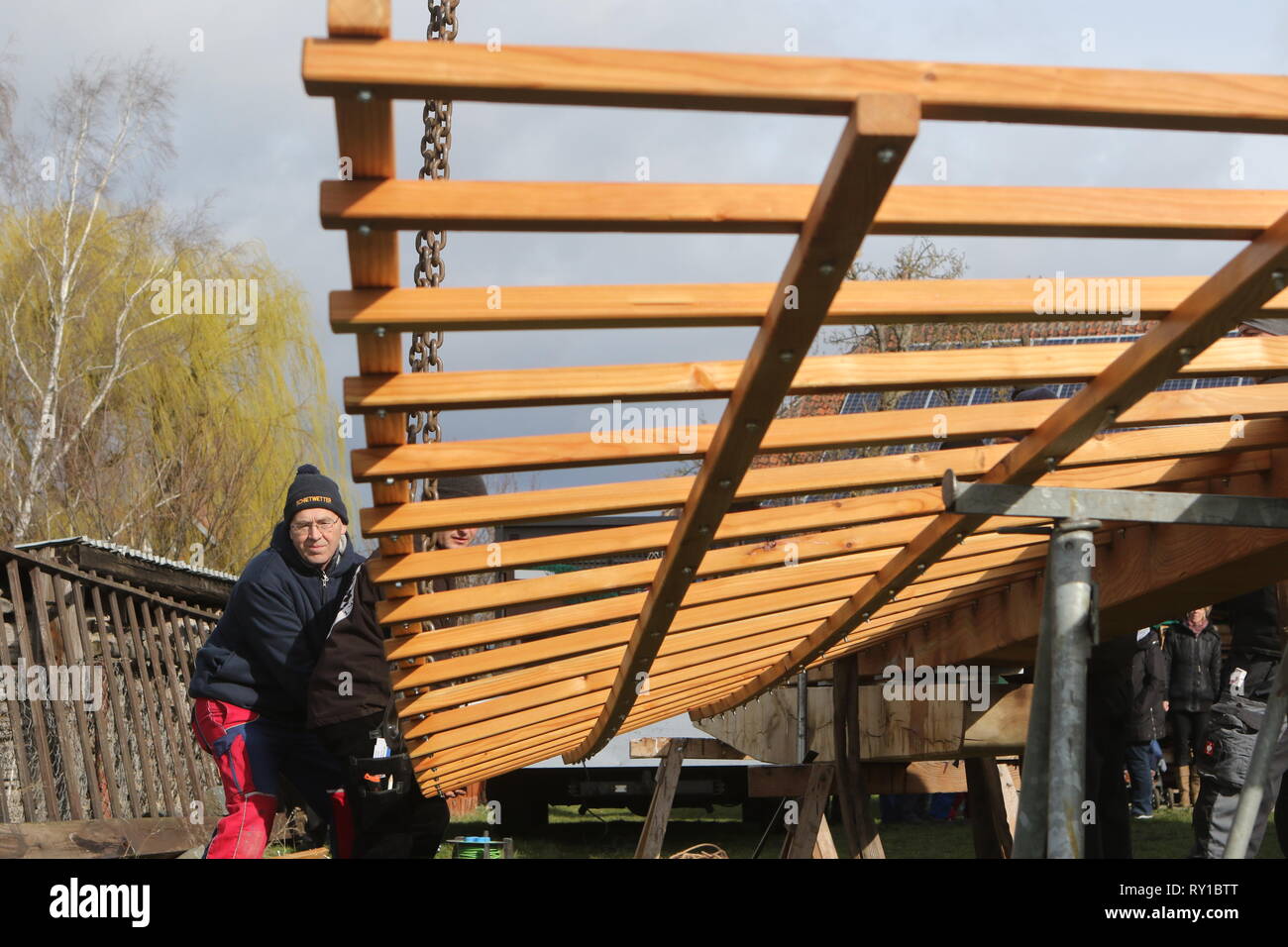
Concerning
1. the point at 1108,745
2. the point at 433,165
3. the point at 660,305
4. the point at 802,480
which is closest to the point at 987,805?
the point at 1108,745

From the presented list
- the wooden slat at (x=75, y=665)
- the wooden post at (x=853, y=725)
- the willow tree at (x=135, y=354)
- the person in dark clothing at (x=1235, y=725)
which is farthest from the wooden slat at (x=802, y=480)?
the willow tree at (x=135, y=354)

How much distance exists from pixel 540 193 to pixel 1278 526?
1736 millimetres

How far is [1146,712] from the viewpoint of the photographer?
8625 millimetres

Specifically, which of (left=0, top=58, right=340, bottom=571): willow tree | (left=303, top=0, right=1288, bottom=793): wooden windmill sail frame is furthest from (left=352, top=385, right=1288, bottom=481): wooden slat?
(left=0, top=58, right=340, bottom=571): willow tree

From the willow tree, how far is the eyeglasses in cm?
1094

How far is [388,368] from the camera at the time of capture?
7.18 feet

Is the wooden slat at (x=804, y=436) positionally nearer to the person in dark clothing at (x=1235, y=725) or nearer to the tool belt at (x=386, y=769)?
the tool belt at (x=386, y=769)

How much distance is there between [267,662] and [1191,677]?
7.66 meters

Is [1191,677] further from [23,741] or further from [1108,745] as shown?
[23,741]

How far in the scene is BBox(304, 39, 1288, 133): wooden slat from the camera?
144cm

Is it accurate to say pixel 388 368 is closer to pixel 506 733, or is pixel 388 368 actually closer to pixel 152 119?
pixel 506 733

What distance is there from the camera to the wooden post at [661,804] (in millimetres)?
6520

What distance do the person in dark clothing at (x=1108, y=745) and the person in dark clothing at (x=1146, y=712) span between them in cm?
224
